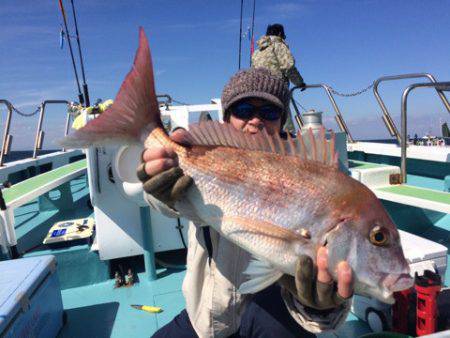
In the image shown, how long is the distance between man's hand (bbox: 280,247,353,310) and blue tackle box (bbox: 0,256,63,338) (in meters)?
1.64

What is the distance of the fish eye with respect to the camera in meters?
1.38

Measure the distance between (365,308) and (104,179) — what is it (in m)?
2.73

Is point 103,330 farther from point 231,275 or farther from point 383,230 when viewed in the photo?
point 383,230

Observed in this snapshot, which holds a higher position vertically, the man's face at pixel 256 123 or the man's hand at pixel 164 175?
the man's face at pixel 256 123

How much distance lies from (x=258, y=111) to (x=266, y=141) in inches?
17.6

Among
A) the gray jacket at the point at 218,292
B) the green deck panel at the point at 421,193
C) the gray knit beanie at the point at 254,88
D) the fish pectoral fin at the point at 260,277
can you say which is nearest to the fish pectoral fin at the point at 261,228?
the fish pectoral fin at the point at 260,277

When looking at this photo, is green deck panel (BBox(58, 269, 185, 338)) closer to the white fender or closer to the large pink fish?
the white fender

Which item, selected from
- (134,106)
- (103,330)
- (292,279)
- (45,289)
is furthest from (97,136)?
(103,330)

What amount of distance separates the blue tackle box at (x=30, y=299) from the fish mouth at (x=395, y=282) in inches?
76.9

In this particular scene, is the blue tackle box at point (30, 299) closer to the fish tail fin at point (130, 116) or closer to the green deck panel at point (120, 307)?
the green deck panel at point (120, 307)

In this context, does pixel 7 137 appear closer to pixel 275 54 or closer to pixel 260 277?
pixel 275 54

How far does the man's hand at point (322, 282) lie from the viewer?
138cm

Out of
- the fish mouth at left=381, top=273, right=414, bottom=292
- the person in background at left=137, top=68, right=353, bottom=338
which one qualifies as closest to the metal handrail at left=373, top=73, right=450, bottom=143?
the person in background at left=137, top=68, right=353, bottom=338

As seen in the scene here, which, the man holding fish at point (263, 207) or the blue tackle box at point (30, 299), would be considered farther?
the blue tackle box at point (30, 299)
